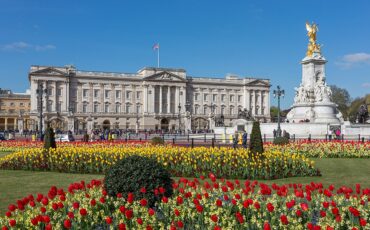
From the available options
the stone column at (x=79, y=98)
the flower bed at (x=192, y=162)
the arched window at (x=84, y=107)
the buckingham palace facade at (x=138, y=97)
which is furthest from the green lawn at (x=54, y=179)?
the arched window at (x=84, y=107)

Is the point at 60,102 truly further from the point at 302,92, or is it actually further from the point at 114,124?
the point at 302,92

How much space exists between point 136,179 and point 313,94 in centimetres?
3845

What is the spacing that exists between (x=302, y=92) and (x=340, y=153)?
906 inches

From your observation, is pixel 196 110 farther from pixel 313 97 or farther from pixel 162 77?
pixel 313 97

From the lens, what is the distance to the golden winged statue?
146 feet

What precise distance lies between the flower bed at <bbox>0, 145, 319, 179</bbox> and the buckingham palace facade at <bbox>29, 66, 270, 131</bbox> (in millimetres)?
67196

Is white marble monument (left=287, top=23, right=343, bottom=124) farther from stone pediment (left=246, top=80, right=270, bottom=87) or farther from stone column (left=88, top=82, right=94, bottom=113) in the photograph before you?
stone pediment (left=246, top=80, right=270, bottom=87)

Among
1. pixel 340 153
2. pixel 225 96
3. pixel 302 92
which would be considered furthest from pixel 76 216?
pixel 225 96

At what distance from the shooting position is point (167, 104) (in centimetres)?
9744

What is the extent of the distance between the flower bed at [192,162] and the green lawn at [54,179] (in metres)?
0.50

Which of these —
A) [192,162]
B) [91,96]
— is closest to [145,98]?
[91,96]

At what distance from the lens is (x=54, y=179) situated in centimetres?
1327

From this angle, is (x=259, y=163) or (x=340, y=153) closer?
(x=259, y=163)

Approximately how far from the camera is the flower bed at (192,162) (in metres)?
13.4
